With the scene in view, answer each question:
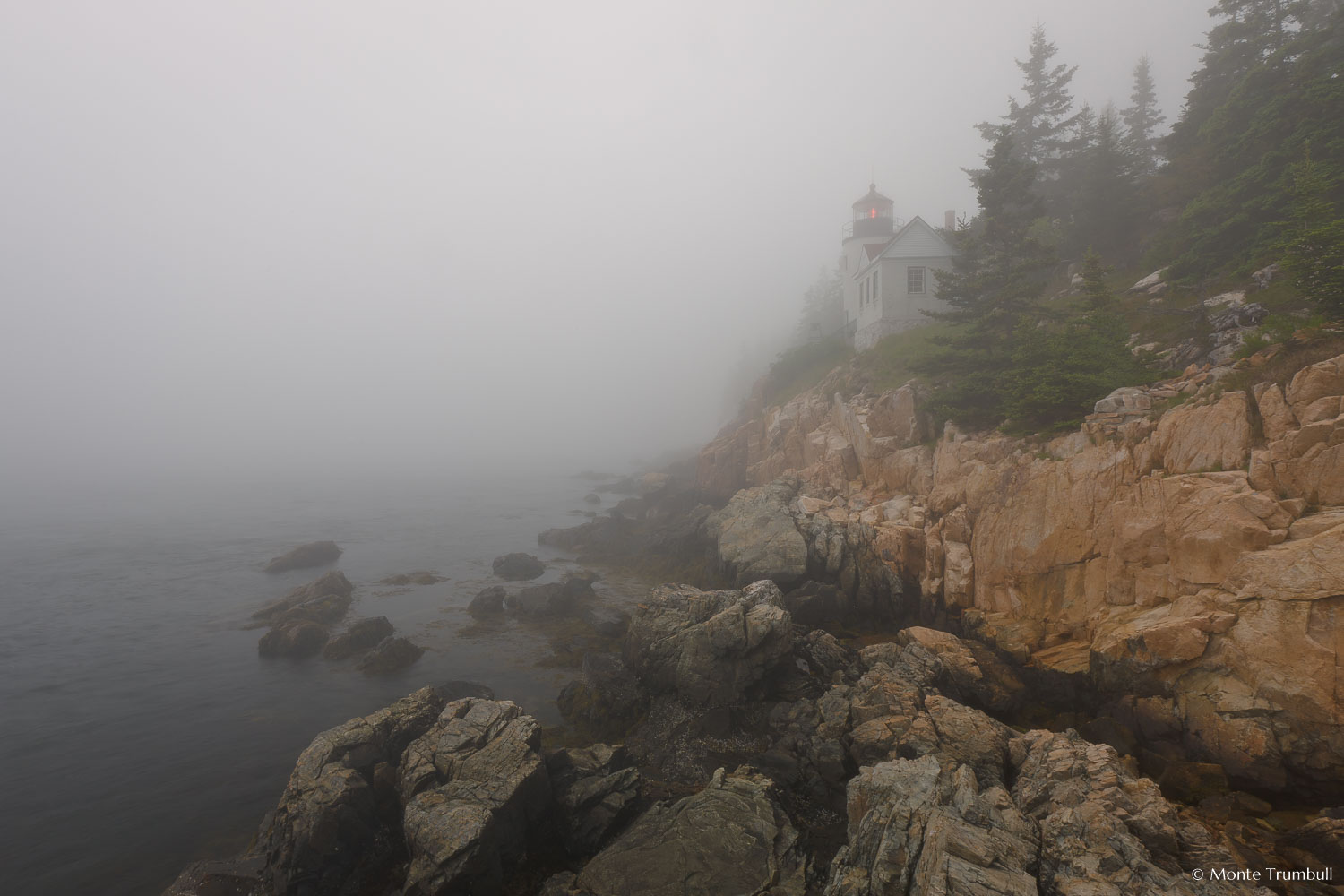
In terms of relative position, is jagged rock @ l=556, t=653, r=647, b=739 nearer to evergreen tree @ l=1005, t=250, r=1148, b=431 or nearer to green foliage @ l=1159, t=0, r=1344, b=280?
evergreen tree @ l=1005, t=250, r=1148, b=431

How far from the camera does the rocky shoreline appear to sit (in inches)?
349

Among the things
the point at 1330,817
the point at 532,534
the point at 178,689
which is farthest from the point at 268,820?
the point at 532,534

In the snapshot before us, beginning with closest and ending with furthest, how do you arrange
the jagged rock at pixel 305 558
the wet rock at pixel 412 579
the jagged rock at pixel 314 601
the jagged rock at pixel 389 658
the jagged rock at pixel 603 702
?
the jagged rock at pixel 603 702, the jagged rock at pixel 389 658, the jagged rock at pixel 314 601, the wet rock at pixel 412 579, the jagged rock at pixel 305 558

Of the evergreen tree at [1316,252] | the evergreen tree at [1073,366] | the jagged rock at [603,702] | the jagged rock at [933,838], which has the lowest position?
the jagged rock at [603,702]

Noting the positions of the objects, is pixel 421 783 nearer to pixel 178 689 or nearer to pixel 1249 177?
pixel 178 689

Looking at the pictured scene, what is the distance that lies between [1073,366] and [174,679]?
32.1 m

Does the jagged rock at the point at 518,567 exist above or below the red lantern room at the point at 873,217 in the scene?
below

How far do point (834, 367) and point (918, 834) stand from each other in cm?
3277

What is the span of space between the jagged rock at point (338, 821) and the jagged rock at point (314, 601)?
13727mm

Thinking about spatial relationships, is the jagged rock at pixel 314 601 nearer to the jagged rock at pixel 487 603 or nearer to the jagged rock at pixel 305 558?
the jagged rock at pixel 487 603

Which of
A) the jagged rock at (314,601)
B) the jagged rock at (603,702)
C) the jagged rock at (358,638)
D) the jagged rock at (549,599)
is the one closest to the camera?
the jagged rock at (603,702)

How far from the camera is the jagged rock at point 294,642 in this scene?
65.3ft

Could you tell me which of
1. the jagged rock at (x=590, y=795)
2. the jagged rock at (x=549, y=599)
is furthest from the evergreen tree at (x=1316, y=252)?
the jagged rock at (x=549, y=599)

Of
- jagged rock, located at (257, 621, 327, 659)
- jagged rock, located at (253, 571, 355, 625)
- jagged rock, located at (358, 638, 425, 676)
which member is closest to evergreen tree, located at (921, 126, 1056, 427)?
jagged rock, located at (358, 638, 425, 676)
